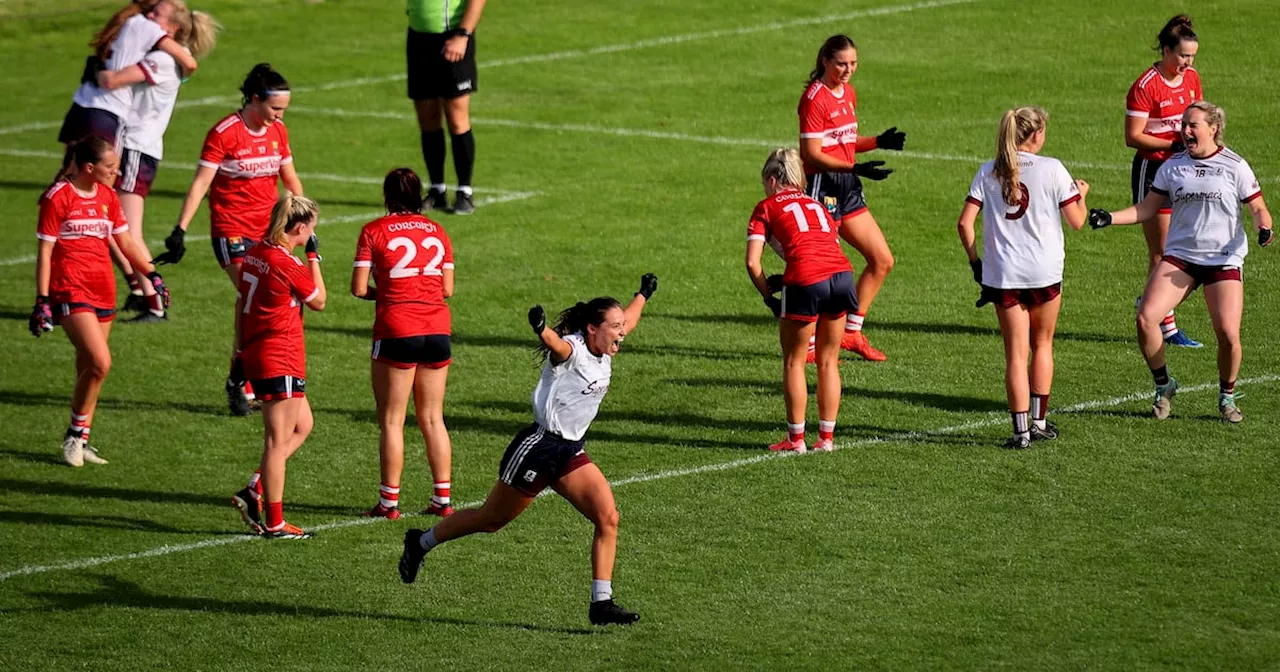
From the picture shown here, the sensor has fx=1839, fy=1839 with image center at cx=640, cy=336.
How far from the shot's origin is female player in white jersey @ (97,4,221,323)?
16516 mm

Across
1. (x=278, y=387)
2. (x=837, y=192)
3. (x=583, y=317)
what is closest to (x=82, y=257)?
(x=278, y=387)

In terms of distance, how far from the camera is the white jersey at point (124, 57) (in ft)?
54.6

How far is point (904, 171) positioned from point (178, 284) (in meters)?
7.94

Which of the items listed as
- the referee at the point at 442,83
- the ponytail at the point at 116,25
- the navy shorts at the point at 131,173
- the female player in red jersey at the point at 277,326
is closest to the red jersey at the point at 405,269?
the female player in red jersey at the point at 277,326

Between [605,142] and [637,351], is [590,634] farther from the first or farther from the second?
[605,142]

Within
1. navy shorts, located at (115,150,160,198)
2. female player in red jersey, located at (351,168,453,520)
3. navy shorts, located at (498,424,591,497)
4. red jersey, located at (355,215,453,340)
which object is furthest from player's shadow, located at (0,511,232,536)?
navy shorts, located at (115,150,160,198)

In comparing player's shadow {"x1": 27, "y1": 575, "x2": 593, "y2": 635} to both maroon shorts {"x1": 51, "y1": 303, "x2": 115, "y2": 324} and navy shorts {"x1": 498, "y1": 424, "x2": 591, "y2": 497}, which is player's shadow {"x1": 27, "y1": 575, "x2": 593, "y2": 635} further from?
maroon shorts {"x1": 51, "y1": 303, "x2": 115, "y2": 324}

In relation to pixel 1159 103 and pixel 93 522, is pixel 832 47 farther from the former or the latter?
pixel 93 522

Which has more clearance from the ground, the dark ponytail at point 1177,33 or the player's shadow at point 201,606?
the dark ponytail at point 1177,33

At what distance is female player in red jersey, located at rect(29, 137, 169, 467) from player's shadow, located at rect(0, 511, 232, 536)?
102cm

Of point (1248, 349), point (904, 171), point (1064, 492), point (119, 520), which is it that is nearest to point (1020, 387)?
point (1064, 492)

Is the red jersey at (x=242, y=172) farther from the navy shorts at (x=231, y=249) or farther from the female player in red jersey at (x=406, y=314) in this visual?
the female player in red jersey at (x=406, y=314)

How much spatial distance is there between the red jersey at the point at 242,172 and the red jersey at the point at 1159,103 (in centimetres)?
661

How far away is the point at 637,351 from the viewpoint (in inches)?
594
